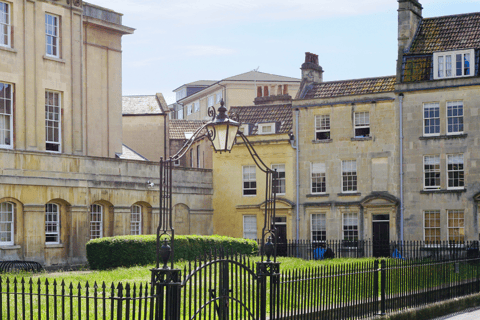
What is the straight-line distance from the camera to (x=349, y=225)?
42656mm

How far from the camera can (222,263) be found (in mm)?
11281

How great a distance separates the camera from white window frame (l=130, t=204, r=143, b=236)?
126 ft

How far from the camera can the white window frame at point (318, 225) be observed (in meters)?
43.2

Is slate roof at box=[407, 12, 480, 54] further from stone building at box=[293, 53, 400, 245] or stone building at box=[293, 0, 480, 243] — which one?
stone building at box=[293, 53, 400, 245]

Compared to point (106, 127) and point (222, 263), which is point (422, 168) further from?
point (222, 263)

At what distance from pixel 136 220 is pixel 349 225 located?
1215 centimetres

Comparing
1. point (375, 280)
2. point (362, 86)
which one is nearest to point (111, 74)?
point (362, 86)

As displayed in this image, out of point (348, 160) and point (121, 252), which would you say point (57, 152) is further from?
point (348, 160)

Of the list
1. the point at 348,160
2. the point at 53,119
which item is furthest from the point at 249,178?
the point at 53,119

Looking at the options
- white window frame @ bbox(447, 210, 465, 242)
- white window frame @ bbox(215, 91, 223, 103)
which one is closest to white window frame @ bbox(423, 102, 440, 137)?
white window frame @ bbox(447, 210, 465, 242)

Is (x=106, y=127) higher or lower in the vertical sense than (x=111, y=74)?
lower

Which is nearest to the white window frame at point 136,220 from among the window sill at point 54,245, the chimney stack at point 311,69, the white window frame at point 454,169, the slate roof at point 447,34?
the window sill at point 54,245

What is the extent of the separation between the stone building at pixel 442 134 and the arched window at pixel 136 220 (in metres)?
14.2

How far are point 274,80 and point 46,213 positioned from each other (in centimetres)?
4497
